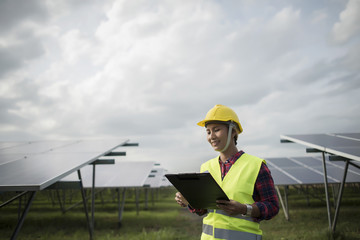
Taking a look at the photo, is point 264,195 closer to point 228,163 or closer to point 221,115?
point 228,163

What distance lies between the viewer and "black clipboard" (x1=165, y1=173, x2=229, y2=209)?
2178 mm

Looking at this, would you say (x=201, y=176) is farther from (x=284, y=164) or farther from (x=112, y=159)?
(x=284, y=164)

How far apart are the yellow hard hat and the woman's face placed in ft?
0.27

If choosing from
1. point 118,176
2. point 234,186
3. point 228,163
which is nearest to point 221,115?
point 228,163

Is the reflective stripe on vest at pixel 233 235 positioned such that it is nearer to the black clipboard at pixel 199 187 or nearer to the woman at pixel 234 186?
the woman at pixel 234 186

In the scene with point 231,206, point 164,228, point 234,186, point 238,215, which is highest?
point 234,186

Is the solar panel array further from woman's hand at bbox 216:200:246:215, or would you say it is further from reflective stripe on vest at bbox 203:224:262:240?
woman's hand at bbox 216:200:246:215

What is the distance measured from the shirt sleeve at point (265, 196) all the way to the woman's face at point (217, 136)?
1.50 feet

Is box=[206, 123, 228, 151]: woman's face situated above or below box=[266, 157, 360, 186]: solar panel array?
above

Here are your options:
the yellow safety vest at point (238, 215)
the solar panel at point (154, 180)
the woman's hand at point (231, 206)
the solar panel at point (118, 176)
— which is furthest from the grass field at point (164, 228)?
the woman's hand at point (231, 206)

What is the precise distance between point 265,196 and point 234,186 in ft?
1.00

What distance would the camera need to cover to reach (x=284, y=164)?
48.2 feet

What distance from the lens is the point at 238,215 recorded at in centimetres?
258

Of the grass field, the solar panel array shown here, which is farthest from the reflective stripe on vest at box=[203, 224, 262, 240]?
the solar panel array
